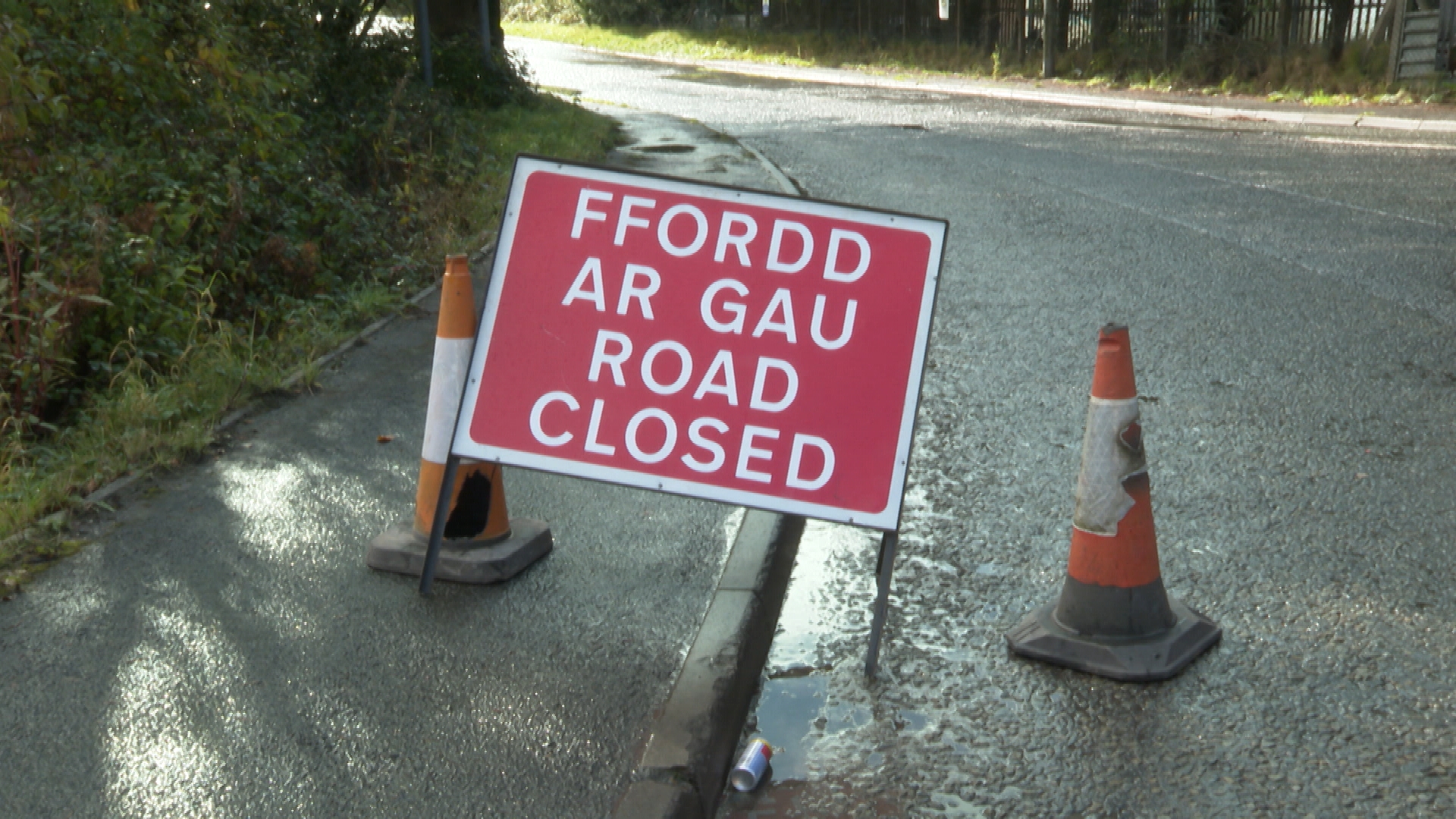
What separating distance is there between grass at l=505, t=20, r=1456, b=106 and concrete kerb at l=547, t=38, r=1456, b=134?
54.4 inches

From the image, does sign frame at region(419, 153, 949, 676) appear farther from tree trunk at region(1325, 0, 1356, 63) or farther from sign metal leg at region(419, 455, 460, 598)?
tree trunk at region(1325, 0, 1356, 63)

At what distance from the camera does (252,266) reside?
7902mm

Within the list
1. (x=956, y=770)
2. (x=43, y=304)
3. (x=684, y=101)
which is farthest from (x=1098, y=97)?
(x=956, y=770)

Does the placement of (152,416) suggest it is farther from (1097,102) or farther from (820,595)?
(1097,102)

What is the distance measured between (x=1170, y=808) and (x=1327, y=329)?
473 centimetres

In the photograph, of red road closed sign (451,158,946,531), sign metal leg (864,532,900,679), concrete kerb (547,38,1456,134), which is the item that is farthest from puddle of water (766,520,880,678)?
concrete kerb (547,38,1456,134)

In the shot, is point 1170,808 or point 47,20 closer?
point 1170,808

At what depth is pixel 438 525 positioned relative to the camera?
13.3 feet

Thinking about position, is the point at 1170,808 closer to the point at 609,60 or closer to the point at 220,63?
the point at 220,63

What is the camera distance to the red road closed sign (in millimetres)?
3738

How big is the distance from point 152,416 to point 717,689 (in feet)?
10.5

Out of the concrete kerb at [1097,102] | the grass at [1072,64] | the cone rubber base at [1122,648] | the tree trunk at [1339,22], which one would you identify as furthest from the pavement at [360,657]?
the tree trunk at [1339,22]

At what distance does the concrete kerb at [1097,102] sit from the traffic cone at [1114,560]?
1437cm

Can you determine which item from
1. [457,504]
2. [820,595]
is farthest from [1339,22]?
[457,504]
